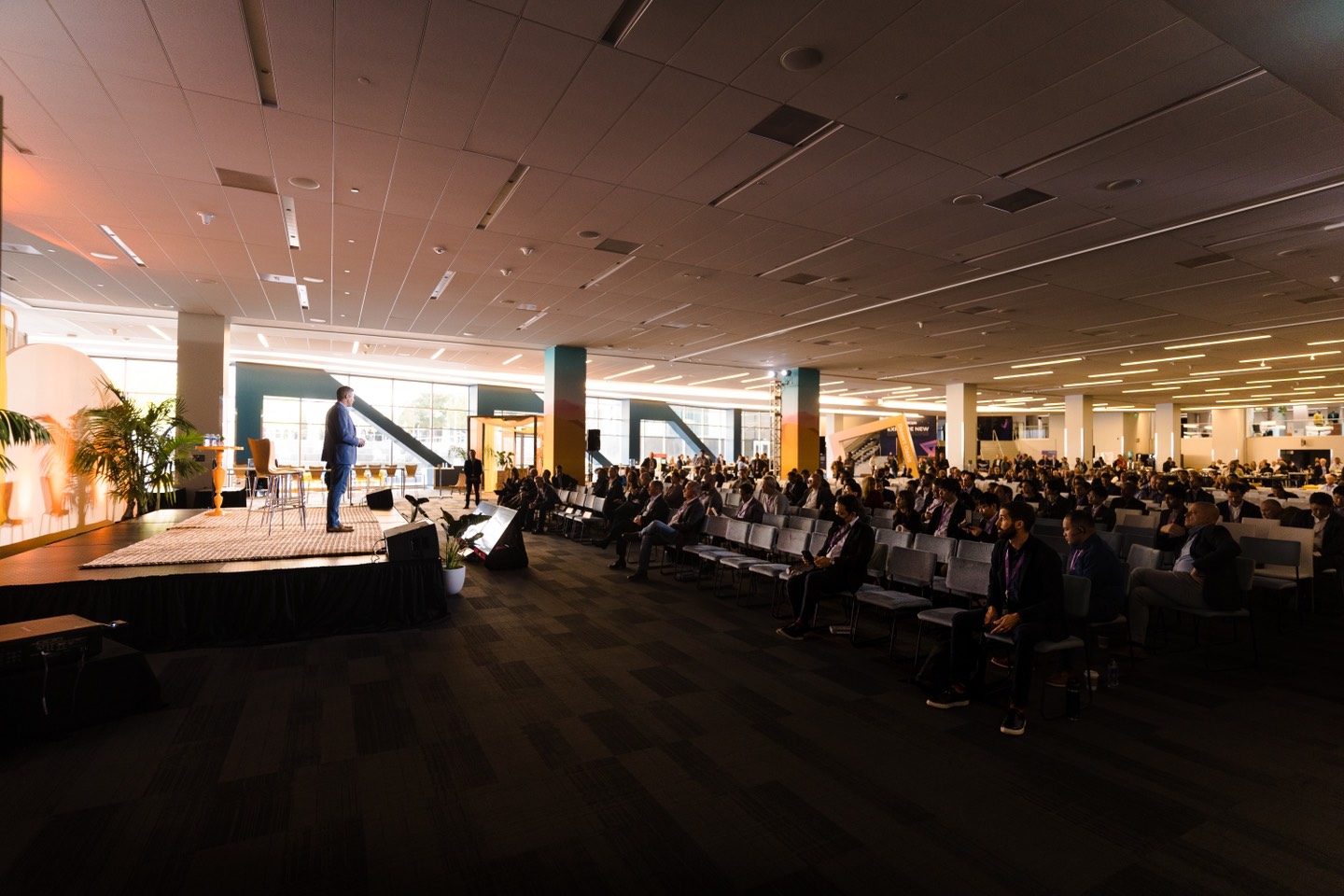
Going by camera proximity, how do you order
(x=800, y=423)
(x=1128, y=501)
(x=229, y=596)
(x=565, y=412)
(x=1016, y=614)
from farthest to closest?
(x=800, y=423) < (x=565, y=412) < (x=1128, y=501) < (x=229, y=596) < (x=1016, y=614)

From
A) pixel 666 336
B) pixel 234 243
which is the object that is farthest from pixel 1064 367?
pixel 234 243

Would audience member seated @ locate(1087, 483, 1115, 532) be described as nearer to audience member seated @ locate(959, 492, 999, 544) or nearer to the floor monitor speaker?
audience member seated @ locate(959, 492, 999, 544)

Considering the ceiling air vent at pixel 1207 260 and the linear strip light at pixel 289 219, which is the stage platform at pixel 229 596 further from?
the ceiling air vent at pixel 1207 260

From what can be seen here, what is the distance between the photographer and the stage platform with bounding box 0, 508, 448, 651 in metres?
4.94

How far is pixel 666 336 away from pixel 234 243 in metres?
8.75

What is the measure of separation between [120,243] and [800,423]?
16314 mm

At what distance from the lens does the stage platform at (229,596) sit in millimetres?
4941

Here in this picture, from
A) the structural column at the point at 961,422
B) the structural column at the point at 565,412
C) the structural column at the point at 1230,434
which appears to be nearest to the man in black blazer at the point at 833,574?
the structural column at the point at 565,412

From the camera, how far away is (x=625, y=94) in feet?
15.4

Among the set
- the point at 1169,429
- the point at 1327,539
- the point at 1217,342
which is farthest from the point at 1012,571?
the point at 1169,429

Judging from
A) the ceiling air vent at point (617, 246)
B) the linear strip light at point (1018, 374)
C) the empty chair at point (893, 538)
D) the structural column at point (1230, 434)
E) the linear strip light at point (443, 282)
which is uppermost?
the linear strip light at point (1018, 374)

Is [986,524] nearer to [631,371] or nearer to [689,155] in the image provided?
[689,155]

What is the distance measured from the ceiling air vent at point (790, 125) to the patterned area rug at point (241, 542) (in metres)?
5.39

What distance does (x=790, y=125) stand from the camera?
5.14 meters
